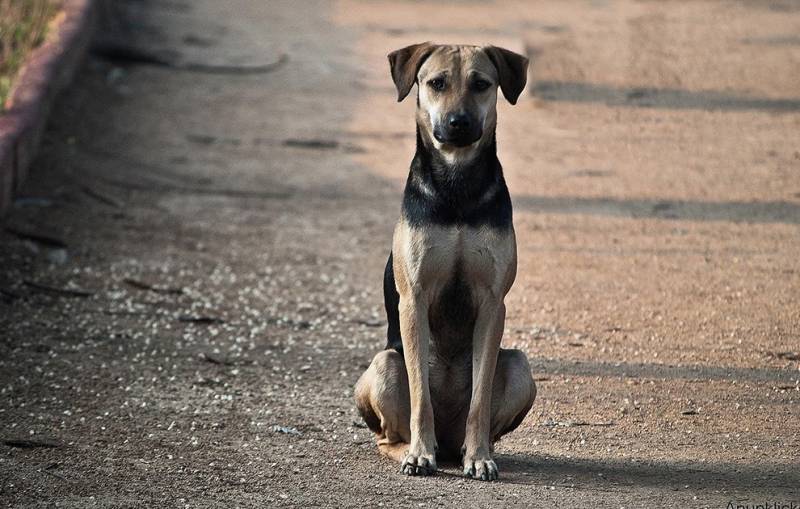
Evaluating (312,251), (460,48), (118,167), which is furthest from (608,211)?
(460,48)

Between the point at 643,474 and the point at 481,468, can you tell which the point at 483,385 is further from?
the point at 643,474

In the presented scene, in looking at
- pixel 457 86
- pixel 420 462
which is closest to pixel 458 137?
pixel 457 86

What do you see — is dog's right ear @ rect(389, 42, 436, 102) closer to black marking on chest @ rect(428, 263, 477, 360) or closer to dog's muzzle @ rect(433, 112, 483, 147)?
dog's muzzle @ rect(433, 112, 483, 147)

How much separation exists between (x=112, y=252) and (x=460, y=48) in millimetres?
5025

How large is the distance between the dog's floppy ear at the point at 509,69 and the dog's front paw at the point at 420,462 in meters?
1.60

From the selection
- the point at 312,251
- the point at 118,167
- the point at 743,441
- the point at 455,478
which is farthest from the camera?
the point at 118,167

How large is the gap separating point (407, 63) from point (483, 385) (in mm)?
1468

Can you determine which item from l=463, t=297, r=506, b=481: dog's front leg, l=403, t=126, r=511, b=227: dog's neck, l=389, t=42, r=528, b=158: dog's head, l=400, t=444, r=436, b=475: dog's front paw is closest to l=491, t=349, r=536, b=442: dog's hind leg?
l=463, t=297, r=506, b=481: dog's front leg

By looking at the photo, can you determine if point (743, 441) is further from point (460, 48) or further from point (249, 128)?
point (249, 128)

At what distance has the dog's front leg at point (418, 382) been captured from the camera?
5977 millimetres

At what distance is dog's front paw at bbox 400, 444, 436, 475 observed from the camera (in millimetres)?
6008

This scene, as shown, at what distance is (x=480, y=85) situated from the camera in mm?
5887

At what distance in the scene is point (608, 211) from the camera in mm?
11141

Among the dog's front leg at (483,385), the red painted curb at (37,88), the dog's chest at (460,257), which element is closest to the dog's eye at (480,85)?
the dog's chest at (460,257)
